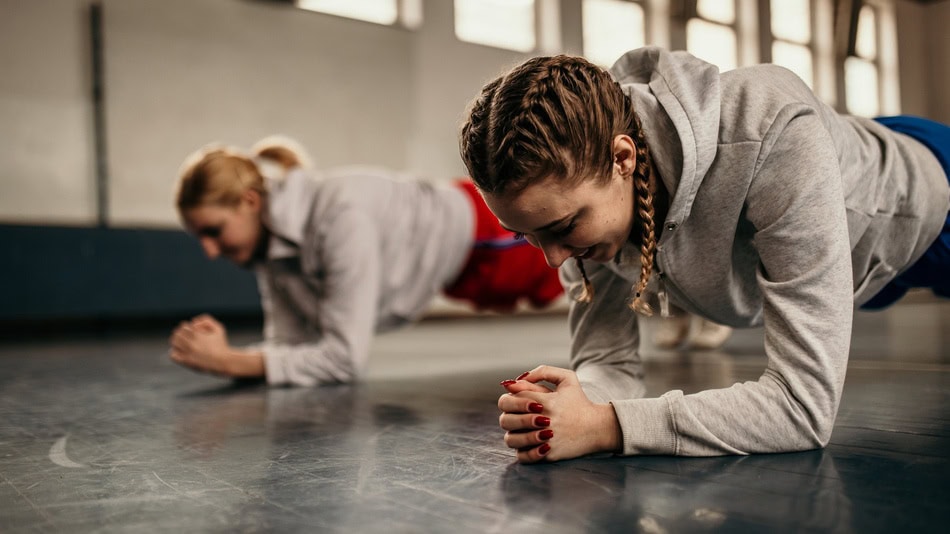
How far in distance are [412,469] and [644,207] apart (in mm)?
459

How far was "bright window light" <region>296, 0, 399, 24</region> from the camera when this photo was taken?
6445 millimetres

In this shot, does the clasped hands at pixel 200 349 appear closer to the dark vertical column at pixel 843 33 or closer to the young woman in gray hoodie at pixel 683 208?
the young woman in gray hoodie at pixel 683 208

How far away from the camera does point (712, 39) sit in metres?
6.61

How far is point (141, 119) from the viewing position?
19.0 feet

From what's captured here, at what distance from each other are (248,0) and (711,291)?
578 centimetres

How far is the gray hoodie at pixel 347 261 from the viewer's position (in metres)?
2.13

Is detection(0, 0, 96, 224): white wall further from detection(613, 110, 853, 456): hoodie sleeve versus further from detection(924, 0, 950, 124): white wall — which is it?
detection(924, 0, 950, 124): white wall

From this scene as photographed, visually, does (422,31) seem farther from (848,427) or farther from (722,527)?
(722,527)

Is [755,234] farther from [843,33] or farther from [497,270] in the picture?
[843,33]

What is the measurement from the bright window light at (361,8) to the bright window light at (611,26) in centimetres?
164

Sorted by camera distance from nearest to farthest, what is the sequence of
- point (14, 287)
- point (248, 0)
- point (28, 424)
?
1. point (28, 424)
2. point (14, 287)
3. point (248, 0)

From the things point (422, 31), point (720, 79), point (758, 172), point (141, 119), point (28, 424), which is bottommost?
point (28, 424)

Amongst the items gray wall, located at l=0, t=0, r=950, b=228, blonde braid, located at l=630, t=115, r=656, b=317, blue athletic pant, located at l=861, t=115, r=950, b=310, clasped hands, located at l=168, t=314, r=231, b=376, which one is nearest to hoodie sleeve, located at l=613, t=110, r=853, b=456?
blonde braid, located at l=630, t=115, r=656, b=317

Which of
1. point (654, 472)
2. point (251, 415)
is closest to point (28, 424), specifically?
point (251, 415)
